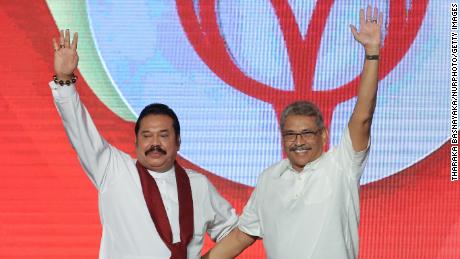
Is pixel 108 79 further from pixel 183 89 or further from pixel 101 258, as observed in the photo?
pixel 101 258

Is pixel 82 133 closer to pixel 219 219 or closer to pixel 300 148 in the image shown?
pixel 219 219

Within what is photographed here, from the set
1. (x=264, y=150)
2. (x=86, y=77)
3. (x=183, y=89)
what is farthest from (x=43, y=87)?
(x=264, y=150)

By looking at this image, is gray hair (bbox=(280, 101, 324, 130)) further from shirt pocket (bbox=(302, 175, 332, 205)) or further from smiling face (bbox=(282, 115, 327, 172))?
shirt pocket (bbox=(302, 175, 332, 205))

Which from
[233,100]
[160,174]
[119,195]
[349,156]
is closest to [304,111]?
[349,156]

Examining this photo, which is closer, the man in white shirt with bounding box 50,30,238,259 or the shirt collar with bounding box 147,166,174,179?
the man in white shirt with bounding box 50,30,238,259

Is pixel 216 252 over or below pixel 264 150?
below

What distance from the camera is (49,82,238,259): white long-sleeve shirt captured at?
105 inches

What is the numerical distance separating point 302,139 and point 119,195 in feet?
1.89

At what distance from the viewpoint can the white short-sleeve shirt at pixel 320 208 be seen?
2.54m

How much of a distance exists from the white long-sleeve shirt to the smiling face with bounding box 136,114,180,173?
7 cm

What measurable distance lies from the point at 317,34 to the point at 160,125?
4.10 feet

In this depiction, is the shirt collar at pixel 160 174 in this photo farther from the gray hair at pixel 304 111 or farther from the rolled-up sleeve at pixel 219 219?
the gray hair at pixel 304 111

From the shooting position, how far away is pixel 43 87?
12.5 feet

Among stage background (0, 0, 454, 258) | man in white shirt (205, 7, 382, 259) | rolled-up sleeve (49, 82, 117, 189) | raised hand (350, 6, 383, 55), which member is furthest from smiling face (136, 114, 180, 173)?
stage background (0, 0, 454, 258)
